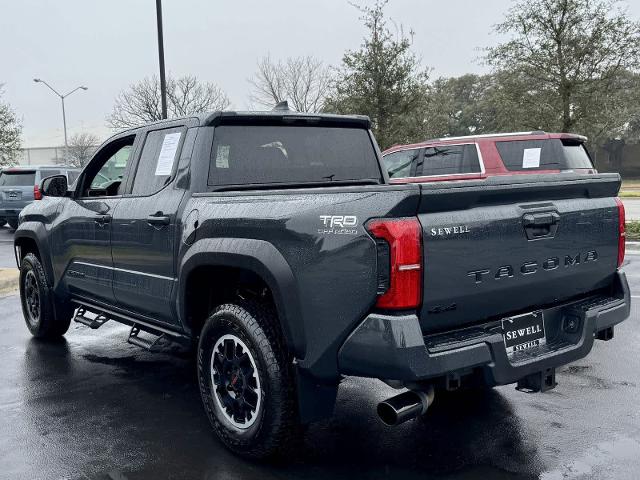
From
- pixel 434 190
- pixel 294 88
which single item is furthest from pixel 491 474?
pixel 294 88

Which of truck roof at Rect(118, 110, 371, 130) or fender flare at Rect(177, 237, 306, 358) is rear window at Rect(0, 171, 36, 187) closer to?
truck roof at Rect(118, 110, 371, 130)

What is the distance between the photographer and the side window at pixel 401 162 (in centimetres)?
1159

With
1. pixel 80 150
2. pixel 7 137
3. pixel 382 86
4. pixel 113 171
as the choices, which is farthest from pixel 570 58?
pixel 80 150

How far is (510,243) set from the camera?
312 cm

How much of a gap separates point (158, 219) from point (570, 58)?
14225mm

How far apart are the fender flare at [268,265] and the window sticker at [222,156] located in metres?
0.66

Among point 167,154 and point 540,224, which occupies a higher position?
point 167,154

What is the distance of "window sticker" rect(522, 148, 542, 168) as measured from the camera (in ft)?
34.9

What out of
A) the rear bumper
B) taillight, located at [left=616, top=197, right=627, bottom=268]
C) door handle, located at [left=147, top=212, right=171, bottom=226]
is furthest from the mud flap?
taillight, located at [left=616, top=197, right=627, bottom=268]

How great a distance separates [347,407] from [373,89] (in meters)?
14.1

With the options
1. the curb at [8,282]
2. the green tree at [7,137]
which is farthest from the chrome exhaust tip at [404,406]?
the green tree at [7,137]

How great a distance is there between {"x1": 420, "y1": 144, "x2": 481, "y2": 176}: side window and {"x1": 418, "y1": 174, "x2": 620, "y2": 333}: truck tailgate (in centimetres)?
717

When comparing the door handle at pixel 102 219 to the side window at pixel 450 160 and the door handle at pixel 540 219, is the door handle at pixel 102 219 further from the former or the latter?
the side window at pixel 450 160

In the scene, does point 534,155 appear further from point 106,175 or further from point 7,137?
point 7,137
